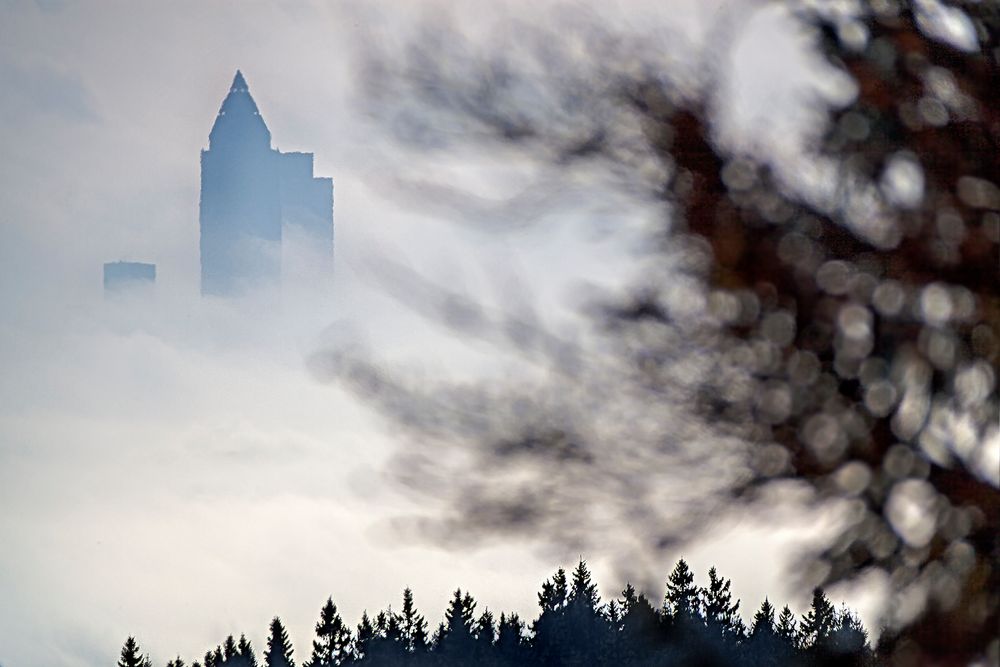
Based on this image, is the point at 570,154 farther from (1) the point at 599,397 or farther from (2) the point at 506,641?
(2) the point at 506,641

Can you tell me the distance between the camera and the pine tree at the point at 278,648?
235 feet

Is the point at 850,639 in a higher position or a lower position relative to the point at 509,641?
lower

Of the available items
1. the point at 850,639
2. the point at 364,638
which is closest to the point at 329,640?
the point at 364,638

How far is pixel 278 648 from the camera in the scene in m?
73.1

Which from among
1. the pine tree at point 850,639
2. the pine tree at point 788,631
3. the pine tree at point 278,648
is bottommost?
the pine tree at point 850,639

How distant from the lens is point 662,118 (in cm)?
530

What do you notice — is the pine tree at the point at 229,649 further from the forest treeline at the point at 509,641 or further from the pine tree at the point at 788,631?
the pine tree at the point at 788,631

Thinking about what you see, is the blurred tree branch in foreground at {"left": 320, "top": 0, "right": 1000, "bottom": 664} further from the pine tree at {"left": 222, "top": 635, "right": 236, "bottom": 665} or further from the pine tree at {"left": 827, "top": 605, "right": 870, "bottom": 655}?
the pine tree at {"left": 222, "top": 635, "right": 236, "bottom": 665}

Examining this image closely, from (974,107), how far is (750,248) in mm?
1063

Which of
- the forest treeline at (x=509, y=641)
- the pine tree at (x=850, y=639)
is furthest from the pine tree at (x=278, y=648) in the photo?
the pine tree at (x=850, y=639)

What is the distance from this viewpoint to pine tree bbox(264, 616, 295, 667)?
235 ft

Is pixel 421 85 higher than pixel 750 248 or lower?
higher

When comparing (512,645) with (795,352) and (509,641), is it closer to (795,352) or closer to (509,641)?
(509,641)

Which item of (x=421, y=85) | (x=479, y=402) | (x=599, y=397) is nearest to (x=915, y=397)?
(x=599, y=397)
